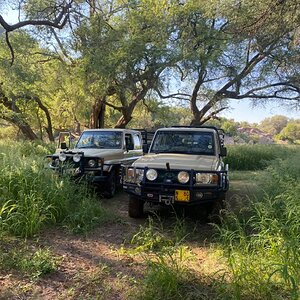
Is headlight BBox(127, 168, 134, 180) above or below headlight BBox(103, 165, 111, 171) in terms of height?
above

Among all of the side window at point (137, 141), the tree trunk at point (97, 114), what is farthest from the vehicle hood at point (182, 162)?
the tree trunk at point (97, 114)

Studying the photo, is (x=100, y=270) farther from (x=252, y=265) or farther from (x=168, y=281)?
(x=252, y=265)

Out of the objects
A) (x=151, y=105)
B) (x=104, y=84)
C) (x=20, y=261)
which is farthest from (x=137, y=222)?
(x=151, y=105)

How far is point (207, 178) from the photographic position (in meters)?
5.04

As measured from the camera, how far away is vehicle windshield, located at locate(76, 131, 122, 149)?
27.3 feet

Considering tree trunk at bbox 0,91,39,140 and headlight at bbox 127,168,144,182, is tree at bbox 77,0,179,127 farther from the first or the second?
headlight at bbox 127,168,144,182

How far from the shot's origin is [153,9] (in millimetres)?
15125

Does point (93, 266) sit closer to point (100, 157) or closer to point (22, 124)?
point (100, 157)

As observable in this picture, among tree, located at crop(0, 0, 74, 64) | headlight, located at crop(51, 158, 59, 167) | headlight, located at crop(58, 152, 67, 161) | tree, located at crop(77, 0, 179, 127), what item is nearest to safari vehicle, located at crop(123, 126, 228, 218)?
headlight, located at crop(58, 152, 67, 161)

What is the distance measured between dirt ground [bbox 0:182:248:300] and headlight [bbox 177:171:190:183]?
2.96 ft

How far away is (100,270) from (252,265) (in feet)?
5.77

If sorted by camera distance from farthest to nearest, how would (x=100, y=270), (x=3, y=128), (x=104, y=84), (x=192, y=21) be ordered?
1. (x=3, y=128)
2. (x=192, y=21)
3. (x=104, y=84)
4. (x=100, y=270)

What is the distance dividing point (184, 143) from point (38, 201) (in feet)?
9.97

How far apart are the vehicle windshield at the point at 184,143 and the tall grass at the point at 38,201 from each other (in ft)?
5.91
